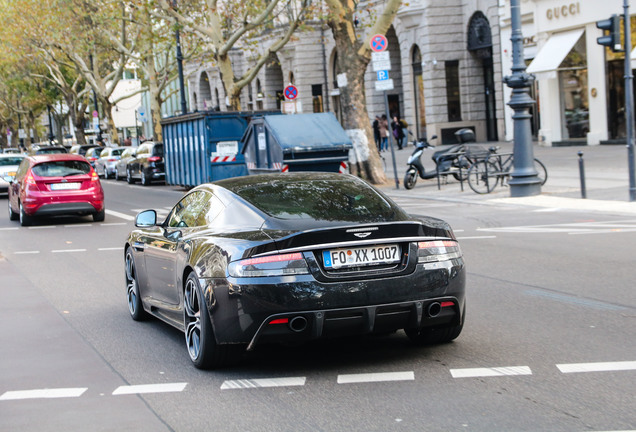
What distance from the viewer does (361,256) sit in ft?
20.8

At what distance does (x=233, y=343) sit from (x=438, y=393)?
1.40 meters

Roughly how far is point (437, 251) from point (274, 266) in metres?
1.14

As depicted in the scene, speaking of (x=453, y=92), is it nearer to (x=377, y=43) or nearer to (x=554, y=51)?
(x=554, y=51)

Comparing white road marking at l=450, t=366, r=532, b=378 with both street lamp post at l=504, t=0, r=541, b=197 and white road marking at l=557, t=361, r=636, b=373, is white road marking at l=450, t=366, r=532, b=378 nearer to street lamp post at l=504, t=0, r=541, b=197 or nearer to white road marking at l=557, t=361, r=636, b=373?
white road marking at l=557, t=361, r=636, b=373

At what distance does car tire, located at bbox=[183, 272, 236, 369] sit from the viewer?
656cm

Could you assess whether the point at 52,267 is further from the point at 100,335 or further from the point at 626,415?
the point at 626,415

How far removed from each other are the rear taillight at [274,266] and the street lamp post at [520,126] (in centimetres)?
1369

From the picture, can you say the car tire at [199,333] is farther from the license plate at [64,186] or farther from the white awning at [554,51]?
the white awning at [554,51]

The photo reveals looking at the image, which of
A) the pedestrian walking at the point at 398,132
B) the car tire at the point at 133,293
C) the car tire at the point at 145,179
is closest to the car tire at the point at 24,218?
the car tire at the point at 133,293

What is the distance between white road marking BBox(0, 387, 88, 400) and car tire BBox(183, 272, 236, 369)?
0.80m

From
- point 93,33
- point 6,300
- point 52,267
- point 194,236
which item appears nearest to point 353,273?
point 194,236

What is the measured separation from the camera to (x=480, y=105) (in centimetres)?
4247

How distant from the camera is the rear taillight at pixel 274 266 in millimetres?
6199

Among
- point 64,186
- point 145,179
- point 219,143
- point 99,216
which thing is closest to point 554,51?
point 219,143
